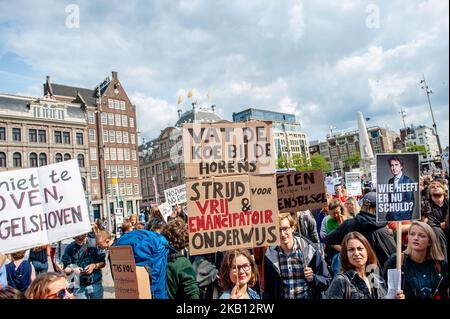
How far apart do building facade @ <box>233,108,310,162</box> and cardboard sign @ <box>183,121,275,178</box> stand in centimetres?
9445

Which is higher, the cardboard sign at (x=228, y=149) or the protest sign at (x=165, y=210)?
the cardboard sign at (x=228, y=149)

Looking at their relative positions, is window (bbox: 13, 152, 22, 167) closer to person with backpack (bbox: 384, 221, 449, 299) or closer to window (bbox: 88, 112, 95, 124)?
window (bbox: 88, 112, 95, 124)

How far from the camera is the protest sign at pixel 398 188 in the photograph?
3.57m

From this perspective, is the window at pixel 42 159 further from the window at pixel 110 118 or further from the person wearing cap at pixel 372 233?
the person wearing cap at pixel 372 233

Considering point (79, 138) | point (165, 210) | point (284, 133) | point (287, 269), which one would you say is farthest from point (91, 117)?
point (284, 133)

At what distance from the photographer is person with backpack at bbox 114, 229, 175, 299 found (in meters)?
3.04

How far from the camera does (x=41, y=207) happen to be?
3.67 metres

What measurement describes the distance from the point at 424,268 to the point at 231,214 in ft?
5.89

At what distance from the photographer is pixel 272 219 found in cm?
334

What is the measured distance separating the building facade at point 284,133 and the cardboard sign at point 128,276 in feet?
313

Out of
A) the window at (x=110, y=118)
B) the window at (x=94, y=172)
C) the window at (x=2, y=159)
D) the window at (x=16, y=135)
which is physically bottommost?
the window at (x=94, y=172)

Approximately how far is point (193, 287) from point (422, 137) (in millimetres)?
130211

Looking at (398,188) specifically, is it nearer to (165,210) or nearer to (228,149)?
(228,149)

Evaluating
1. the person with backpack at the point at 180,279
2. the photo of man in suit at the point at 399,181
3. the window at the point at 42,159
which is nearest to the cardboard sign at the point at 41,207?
the person with backpack at the point at 180,279
